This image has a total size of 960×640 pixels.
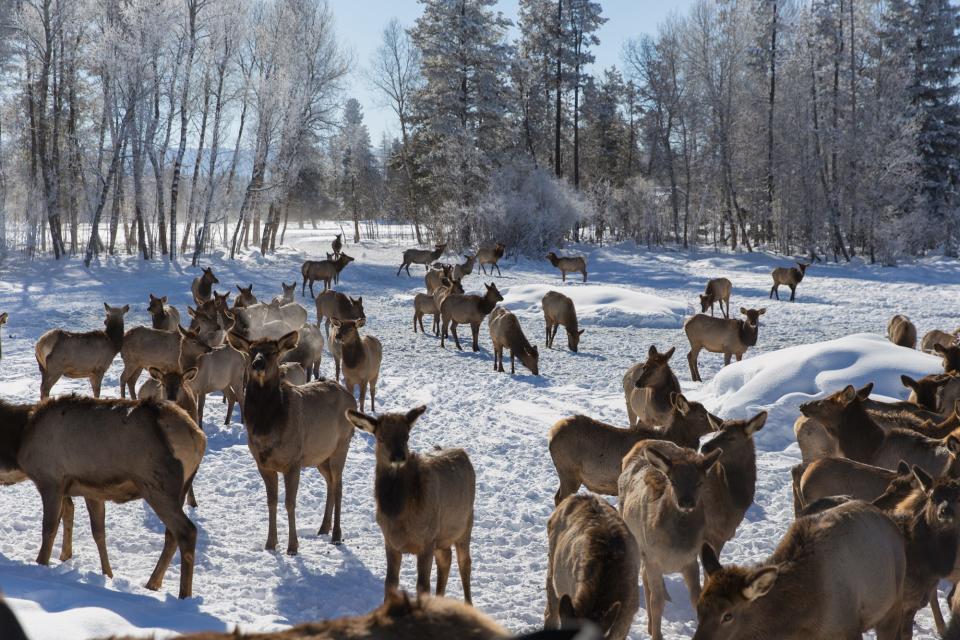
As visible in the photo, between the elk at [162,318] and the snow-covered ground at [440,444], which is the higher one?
the elk at [162,318]

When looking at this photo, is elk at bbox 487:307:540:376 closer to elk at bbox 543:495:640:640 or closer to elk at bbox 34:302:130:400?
elk at bbox 34:302:130:400

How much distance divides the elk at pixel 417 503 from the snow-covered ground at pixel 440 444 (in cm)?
46

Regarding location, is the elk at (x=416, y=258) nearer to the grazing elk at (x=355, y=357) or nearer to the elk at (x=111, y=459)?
the grazing elk at (x=355, y=357)

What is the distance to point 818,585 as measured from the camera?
477 cm

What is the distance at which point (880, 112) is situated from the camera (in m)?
39.8

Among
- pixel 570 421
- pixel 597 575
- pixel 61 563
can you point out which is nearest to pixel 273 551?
pixel 61 563

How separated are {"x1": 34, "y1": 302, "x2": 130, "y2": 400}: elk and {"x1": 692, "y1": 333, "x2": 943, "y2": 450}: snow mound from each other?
30.4ft

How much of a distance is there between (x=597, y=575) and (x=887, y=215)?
1659 inches

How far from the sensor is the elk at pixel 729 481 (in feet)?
21.0

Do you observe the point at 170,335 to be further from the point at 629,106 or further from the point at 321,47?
the point at 629,106

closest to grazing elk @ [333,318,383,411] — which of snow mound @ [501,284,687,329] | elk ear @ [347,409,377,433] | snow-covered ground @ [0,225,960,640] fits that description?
snow-covered ground @ [0,225,960,640]

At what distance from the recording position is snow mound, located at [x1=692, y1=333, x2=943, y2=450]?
10.8 metres

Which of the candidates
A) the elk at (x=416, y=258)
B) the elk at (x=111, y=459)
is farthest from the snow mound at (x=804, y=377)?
the elk at (x=416, y=258)

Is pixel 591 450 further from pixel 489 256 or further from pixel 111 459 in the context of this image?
pixel 489 256
